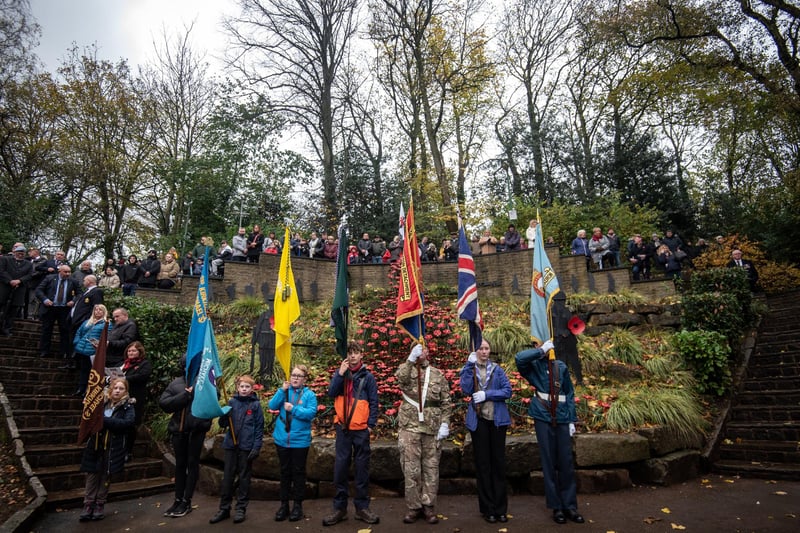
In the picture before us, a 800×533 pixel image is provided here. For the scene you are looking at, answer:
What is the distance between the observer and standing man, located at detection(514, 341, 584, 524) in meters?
5.02

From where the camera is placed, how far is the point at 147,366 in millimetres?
6992

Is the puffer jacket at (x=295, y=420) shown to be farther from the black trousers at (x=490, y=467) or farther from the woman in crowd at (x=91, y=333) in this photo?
the woman in crowd at (x=91, y=333)

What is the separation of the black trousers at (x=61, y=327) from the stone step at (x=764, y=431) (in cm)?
1160

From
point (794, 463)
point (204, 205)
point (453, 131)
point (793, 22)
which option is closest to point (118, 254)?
point (204, 205)

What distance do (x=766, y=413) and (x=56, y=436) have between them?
10864 mm

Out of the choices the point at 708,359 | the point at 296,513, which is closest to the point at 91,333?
the point at 296,513

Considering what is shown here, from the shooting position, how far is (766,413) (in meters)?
7.52

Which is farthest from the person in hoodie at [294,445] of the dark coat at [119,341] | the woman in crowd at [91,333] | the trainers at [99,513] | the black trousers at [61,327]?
the black trousers at [61,327]

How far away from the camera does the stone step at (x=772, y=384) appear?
809 cm

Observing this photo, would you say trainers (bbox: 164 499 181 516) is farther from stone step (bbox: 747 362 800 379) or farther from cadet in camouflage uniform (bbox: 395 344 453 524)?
stone step (bbox: 747 362 800 379)

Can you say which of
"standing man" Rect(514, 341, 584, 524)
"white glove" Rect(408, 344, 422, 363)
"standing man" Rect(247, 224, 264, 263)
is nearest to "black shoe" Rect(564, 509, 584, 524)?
"standing man" Rect(514, 341, 584, 524)

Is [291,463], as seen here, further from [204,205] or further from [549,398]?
[204,205]

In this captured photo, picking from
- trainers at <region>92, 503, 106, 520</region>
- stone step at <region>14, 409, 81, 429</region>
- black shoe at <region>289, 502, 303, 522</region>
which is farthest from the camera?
stone step at <region>14, 409, 81, 429</region>

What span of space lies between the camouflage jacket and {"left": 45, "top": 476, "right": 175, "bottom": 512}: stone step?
3.90 meters
